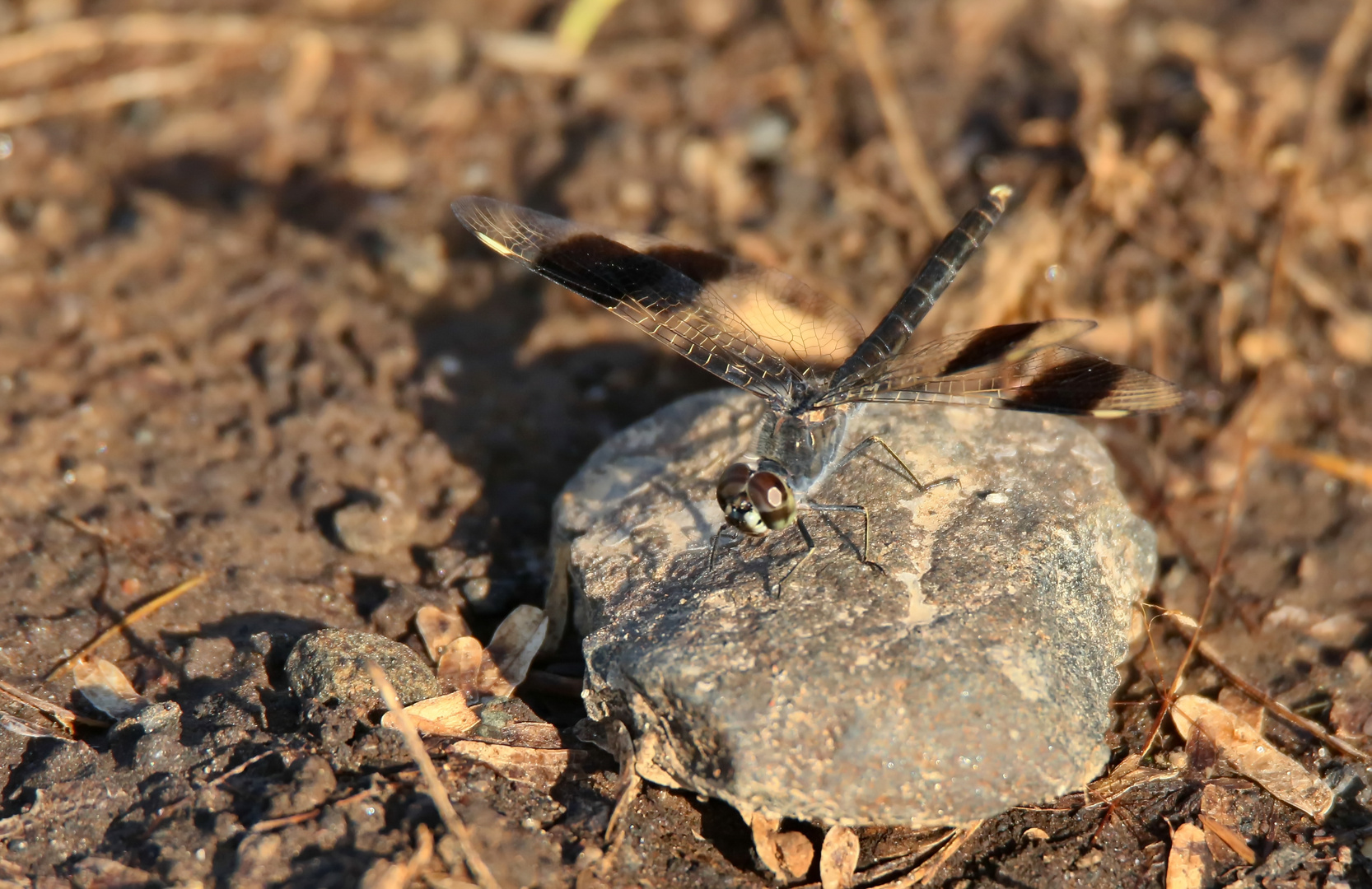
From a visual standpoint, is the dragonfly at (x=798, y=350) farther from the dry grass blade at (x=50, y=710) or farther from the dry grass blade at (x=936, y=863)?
the dry grass blade at (x=50, y=710)

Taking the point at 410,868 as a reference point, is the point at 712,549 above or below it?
above

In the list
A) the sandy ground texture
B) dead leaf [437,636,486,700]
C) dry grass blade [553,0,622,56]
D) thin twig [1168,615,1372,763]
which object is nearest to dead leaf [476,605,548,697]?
dead leaf [437,636,486,700]

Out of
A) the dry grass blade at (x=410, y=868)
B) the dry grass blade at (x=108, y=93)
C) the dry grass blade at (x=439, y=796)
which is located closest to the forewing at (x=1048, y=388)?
the dry grass blade at (x=439, y=796)

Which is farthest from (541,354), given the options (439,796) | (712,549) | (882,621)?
(439,796)

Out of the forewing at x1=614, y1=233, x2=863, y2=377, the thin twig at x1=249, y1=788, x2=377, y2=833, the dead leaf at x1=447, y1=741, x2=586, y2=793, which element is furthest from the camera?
the forewing at x1=614, y1=233, x2=863, y2=377

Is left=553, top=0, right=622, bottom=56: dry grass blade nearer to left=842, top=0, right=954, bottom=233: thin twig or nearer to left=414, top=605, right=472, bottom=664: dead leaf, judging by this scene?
left=842, top=0, right=954, bottom=233: thin twig

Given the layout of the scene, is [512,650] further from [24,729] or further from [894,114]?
[894,114]

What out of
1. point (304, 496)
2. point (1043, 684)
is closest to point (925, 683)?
point (1043, 684)
